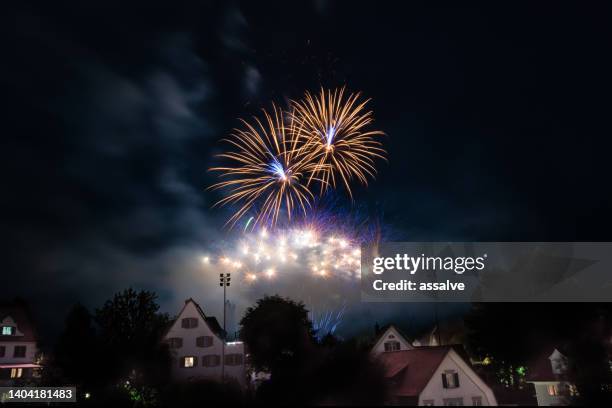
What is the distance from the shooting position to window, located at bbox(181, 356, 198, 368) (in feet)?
188

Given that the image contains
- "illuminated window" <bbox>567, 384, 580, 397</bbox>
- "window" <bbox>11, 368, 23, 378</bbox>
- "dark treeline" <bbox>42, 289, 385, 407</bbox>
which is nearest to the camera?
"dark treeline" <bbox>42, 289, 385, 407</bbox>

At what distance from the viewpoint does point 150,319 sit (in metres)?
65.2

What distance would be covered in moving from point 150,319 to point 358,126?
42.6m

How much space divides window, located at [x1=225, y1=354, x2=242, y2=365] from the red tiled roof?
74.4ft

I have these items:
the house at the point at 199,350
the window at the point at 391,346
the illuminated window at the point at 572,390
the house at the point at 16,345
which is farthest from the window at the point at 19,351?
the illuminated window at the point at 572,390

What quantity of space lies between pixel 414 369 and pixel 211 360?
27763 mm

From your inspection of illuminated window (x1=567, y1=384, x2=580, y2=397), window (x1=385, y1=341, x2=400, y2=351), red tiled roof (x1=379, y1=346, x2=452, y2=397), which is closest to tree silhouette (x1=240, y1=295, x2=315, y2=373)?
window (x1=385, y1=341, x2=400, y2=351)

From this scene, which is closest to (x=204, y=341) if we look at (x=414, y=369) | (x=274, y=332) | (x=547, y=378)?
(x=274, y=332)

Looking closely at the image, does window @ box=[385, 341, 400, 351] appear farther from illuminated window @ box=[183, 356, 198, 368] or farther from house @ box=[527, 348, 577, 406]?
illuminated window @ box=[183, 356, 198, 368]

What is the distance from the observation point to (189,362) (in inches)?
2260

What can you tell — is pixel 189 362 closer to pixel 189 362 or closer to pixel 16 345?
pixel 189 362

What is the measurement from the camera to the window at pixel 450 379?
4078 centimetres

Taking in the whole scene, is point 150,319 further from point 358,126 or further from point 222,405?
point 358,126

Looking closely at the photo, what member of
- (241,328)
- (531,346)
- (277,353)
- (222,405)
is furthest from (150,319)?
(531,346)
